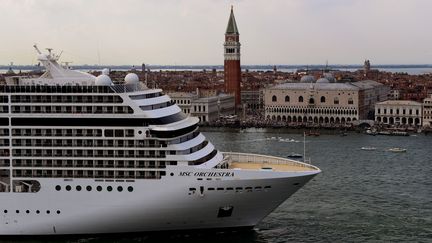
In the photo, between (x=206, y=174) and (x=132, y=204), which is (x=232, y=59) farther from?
(x=132, y=204)

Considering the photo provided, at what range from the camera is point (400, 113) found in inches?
1962

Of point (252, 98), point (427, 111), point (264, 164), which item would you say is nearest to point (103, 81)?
point (264, 164)

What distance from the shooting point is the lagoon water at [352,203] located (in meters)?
16.8

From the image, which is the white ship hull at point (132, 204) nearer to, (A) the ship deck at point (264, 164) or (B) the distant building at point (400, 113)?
(A) the ship deck at point (264, 164)

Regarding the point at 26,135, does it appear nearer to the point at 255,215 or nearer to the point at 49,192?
the point at 49,192

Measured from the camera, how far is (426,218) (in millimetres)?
18750

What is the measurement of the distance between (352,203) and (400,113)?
3073 cm

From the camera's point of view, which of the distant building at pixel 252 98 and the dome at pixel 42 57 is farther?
the distant building at pixel 252 98

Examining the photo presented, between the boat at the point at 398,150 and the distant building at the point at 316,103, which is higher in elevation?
the distant building at the point at 316,103

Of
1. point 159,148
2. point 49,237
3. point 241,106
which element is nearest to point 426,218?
point 159,148

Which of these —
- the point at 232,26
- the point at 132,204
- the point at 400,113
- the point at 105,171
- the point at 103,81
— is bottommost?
the point at 400,113

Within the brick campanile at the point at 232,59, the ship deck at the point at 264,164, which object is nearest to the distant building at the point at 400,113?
the brick campanile at the point at 232,59

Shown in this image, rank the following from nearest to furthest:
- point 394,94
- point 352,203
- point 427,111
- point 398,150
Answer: point 352,203, point 398,150, point 427,111, point 394,94

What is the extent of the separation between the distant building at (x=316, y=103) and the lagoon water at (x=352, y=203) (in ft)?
53.3
